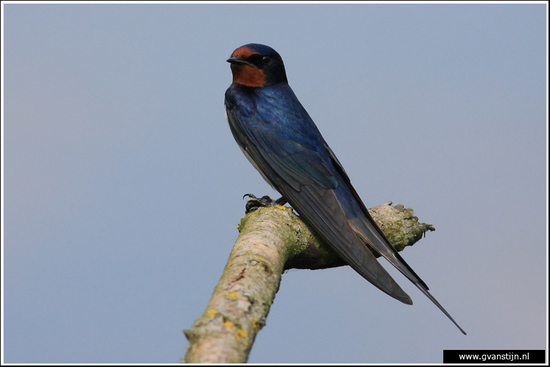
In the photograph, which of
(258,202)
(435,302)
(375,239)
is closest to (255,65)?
(258,202)

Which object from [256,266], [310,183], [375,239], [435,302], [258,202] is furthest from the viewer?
[258,202]

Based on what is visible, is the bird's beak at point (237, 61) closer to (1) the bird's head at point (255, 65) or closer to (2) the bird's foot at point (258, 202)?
(1) the bird's head at point (255, 65)

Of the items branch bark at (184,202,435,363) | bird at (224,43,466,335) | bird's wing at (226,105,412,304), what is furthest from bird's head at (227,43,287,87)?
branch bark at (184,202,435,363)

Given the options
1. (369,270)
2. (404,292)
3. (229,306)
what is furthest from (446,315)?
(229,306)

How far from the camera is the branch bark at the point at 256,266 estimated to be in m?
2.59

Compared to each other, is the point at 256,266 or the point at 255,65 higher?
the point at 255,65

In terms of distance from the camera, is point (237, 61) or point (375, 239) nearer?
point (375, 239)

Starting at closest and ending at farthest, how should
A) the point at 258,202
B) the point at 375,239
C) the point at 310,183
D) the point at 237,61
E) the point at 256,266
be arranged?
1. the point at 256,266
2. the point at 375,239
3. the point at 310,183
4. the point at 258,202
5. the point at 237,61

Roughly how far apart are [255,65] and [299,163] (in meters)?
0.96

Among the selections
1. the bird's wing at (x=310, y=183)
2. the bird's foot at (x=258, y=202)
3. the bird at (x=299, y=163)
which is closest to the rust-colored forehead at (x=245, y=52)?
the bird at (x=299, y=163)

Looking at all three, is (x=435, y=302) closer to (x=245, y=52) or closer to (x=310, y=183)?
(x=310, y=183)

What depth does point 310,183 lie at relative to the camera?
4.72m

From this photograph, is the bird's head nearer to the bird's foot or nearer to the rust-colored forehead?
the rust-colored forehead

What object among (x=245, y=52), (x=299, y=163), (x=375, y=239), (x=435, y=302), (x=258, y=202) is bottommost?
(x=435, y=302)
